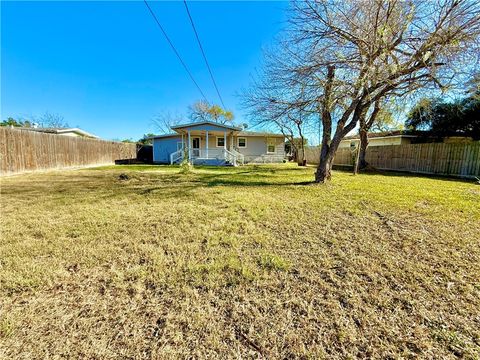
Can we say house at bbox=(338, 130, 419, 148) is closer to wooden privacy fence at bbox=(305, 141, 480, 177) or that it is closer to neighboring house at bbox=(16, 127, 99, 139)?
wooden privacy fence at bbox=(305, 141, 480, 177)

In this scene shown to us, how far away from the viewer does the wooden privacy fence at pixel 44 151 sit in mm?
9013

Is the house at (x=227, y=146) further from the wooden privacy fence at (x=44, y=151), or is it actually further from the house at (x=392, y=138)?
the house at (x=392, y=138)

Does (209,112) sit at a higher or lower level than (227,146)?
higher

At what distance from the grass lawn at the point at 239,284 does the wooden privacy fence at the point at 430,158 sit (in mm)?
8950

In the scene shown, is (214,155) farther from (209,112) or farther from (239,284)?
(239,284)

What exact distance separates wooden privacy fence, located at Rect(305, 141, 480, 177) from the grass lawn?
8950 mm

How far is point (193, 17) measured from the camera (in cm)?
727

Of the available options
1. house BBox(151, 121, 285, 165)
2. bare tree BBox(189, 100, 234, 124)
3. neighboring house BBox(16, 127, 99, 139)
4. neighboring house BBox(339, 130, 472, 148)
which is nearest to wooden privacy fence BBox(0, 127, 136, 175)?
house BBox(151, 121, 285, 165)

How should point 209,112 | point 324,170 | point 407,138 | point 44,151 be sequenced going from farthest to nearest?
point 209,112 → point 407,138 → point 44,151 → point 324,170

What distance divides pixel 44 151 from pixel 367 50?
15.2m

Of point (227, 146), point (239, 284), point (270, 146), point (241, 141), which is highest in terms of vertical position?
point (241, 141)

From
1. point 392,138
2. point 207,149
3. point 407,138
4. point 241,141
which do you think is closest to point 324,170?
point 207,149

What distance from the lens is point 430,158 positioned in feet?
39.8

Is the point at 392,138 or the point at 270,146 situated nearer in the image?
the point at 392,138
